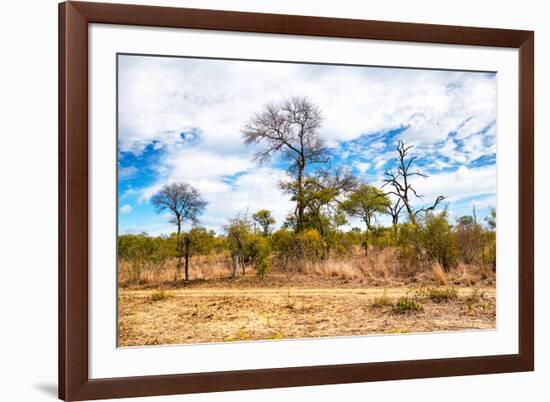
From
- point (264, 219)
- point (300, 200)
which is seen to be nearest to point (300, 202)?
point (300, 200)

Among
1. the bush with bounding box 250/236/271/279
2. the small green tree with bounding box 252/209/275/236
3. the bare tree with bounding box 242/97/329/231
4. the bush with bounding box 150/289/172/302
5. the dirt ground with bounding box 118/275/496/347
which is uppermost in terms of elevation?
the bare tree with bounding box 242/97/329/231

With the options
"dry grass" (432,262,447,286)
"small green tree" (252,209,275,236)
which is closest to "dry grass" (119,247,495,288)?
"dry grass" (432,262,447,286)

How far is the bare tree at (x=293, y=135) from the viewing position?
4434mm

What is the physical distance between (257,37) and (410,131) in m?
1.22

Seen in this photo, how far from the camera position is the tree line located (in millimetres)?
4328

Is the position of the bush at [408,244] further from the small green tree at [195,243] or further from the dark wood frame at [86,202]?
the small green tree at [195,243]

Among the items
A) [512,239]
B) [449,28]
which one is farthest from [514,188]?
[449,28]

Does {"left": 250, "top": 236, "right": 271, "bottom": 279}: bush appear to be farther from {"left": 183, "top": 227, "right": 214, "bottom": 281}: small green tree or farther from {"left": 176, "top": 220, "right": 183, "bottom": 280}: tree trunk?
{"left": 176, "top": 220, "right": 183, "bottom": 280}: tree trunk

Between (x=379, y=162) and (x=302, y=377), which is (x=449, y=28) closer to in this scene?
(x=379, y=162)

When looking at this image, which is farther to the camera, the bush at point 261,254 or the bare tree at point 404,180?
the bare tree at point 404,180

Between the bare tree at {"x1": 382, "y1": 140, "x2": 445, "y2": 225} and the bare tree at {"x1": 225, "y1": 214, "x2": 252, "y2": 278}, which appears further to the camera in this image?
the bare tree at {"x1": 382, "y1": 140, "x2": 445, "y2": 225}

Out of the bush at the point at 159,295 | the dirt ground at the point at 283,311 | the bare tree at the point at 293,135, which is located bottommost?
the dirt ground at the point at 283,311

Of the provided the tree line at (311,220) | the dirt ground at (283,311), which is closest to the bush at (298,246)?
the tree line at (311,220)

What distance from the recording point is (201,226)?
4.35 m
